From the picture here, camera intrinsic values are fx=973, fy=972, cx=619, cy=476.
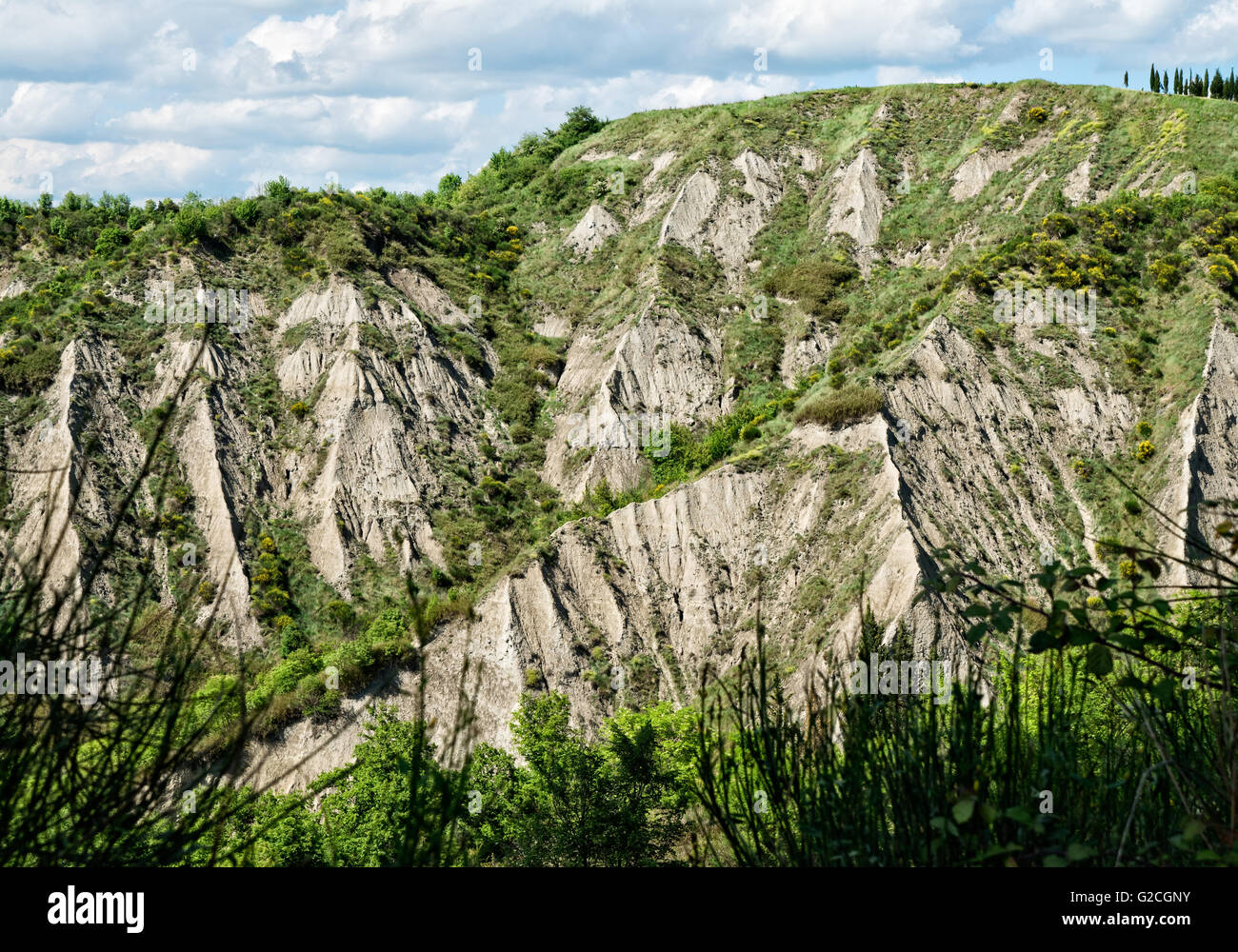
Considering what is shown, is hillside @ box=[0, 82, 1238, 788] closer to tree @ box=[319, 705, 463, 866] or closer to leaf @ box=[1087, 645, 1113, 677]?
tree @ box=[319, 705, 463, 866]

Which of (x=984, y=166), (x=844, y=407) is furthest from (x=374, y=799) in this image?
(x=984, y=166)

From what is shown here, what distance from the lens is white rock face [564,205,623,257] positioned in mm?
68875

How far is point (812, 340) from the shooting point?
5731 centimetres

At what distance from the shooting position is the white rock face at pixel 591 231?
68.9 m

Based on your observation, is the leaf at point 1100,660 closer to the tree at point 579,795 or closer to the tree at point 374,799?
the tree at point 374,799

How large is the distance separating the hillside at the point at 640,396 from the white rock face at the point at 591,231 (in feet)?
0.96

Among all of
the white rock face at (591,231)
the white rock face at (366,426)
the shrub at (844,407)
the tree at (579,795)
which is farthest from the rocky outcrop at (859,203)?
the tree at (579,795)

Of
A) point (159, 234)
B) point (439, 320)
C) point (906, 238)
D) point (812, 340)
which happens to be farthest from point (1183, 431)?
point (159, 234)

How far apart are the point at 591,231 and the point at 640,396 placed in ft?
63.3

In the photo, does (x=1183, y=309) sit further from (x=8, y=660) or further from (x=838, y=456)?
(x=8, y=660)

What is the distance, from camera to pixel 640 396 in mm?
55438

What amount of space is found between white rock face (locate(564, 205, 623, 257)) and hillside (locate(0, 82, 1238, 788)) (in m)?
0.29

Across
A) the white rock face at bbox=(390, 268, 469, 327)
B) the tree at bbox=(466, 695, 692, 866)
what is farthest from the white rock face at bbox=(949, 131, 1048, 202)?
the tree at bbox=(466, 695, 692, 866)

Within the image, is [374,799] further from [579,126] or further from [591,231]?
[579,126]
